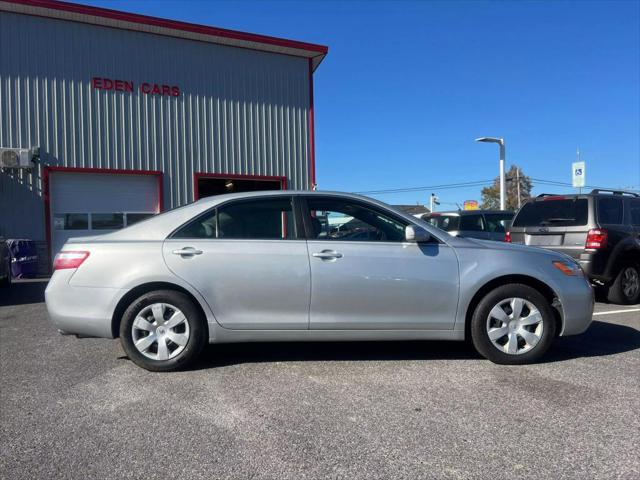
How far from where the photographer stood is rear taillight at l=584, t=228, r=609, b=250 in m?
7.48

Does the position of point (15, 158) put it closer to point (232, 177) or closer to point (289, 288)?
point (232, 177)

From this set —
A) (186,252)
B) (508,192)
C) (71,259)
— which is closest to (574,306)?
(186,252)

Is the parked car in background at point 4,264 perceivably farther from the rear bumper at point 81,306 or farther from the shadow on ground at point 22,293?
the rear bumper at point 81,306

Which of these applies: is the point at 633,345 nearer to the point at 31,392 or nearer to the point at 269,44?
the point at 31,392

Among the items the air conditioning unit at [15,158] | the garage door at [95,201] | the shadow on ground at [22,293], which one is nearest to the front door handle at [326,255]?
the shadow on ground at [22,293]

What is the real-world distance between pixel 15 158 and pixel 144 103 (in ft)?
12.8

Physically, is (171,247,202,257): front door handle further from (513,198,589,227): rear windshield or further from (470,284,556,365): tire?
(513,198,589,227): rear windshield

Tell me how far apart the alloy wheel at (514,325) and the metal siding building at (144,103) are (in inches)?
512

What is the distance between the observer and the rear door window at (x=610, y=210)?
25.4 feet

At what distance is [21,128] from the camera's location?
14.3 metres

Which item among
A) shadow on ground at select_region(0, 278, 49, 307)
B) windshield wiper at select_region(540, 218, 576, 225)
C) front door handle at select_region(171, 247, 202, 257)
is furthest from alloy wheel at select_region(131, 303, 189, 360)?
windshield wiper at select_region(540, 218, 576, 225)

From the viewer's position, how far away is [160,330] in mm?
4387

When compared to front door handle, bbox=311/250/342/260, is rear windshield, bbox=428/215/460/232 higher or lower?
higher

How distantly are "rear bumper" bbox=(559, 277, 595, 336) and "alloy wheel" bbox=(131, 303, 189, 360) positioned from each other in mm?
3372
